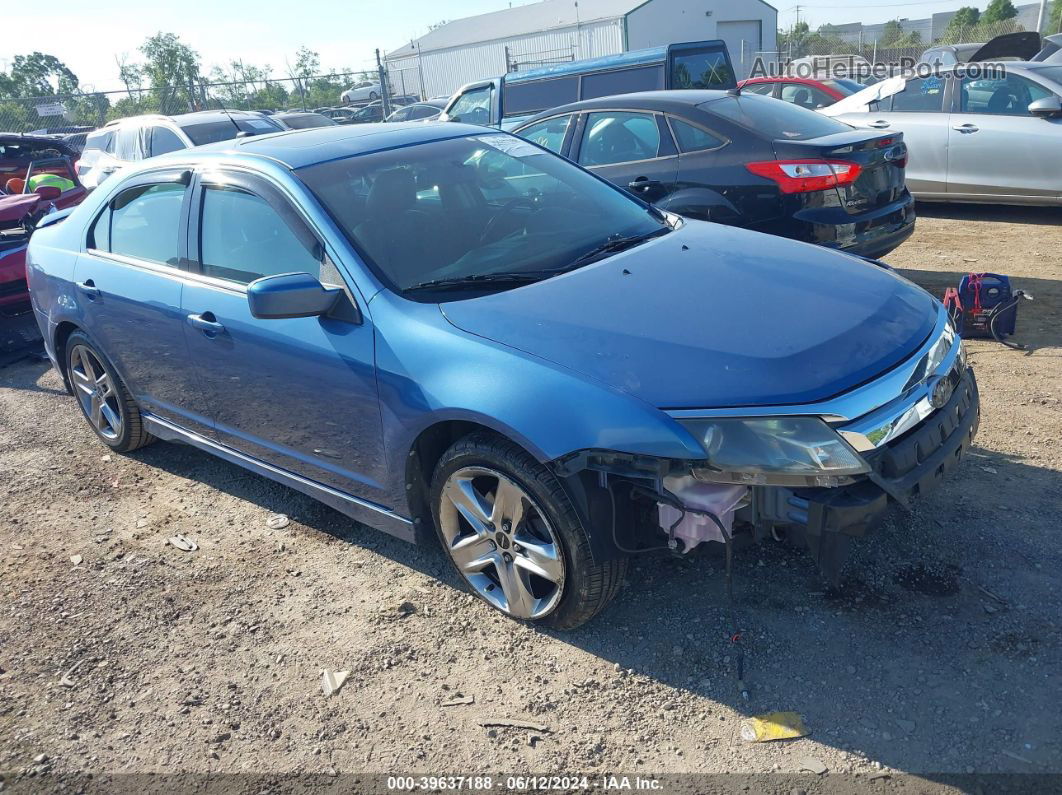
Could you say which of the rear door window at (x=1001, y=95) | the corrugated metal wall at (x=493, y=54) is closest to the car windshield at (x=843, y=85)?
the rear door window at (x=1001, y=95)

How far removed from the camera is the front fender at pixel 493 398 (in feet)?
8.45

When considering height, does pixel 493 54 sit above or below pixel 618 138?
above

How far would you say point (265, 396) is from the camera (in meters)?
3.63

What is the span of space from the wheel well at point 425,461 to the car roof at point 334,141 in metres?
1.34

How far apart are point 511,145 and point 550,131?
3.05 m

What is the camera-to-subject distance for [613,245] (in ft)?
11.9

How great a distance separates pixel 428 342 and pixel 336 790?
145 cm

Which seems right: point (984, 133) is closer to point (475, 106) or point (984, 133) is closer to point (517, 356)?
point (475, 106)

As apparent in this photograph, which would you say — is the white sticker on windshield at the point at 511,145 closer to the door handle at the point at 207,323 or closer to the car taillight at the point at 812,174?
the door handle at the point at 207,323

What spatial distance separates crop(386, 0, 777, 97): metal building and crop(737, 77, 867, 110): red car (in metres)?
21.3

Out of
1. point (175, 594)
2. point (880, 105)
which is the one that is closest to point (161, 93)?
point (880, 105)

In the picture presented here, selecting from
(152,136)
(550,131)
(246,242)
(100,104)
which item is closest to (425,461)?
(246,242)

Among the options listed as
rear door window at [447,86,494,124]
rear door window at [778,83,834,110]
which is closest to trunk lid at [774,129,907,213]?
rear door window at [447,86,494,124]

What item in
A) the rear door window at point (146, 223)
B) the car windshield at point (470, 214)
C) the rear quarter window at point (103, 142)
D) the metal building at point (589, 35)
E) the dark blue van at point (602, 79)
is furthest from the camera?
the metal building at point (589, 35)
